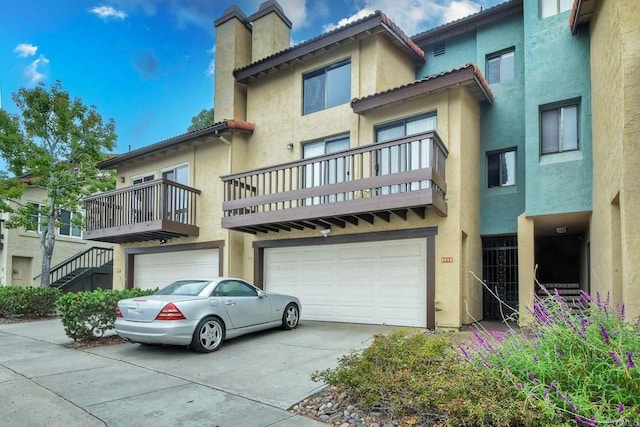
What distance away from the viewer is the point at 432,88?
33.2ft

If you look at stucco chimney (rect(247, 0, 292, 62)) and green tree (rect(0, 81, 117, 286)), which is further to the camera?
green tree (rect(0, 81, 117, 286))

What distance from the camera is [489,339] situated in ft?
15.7

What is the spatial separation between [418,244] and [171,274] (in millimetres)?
9217

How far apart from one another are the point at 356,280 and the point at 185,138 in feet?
25.2

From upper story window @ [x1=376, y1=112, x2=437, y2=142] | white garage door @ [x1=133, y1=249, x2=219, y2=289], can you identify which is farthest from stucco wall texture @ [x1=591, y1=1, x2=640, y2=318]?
white garage door @ [x1=133, y1=249, x2=219, y2=289]

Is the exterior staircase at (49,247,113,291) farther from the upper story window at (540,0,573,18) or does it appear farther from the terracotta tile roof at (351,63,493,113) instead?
the upper story window at (540,0,573,18)

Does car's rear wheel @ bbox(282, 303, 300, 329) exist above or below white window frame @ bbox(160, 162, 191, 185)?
below

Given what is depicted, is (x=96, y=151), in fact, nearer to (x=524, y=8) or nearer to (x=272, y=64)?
(x=272, y=64)

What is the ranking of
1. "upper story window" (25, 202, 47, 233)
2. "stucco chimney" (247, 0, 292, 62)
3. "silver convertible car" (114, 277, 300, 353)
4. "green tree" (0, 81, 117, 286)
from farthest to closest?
"upper story window" (25, 202, 47, 233) < "green tree" (0, 81, 117, 286) < "stucco chimney" (247, 0, 292, 62) < "silver convertible car" (114, 277, 300, 353)

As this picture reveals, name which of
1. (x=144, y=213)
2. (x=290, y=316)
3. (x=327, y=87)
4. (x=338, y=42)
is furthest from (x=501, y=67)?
(x=144, y=213)

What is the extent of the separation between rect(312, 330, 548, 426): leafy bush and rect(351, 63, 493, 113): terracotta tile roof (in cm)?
653

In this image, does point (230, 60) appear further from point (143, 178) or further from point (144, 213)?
point (144, 213)

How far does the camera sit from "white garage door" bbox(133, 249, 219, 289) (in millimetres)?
13919

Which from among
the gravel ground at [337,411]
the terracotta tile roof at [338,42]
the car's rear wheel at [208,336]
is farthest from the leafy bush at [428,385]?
the terracotta tile roof at [338,42]
